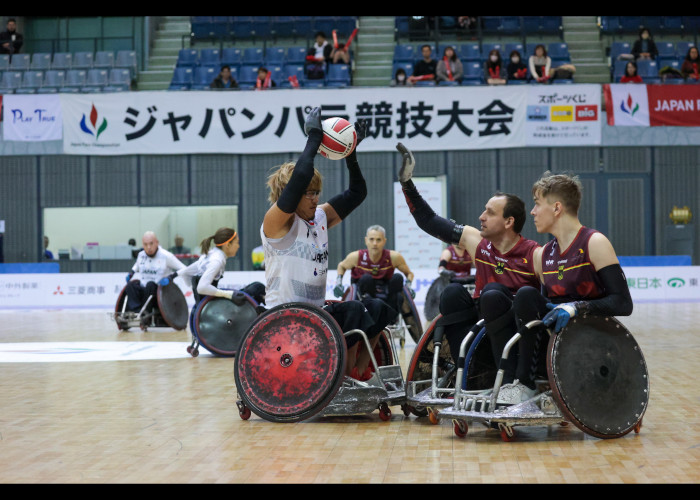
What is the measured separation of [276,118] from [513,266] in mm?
12290

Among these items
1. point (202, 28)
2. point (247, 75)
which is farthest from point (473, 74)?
point (202, 28)

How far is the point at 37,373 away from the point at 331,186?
10399mm

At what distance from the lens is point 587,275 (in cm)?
399

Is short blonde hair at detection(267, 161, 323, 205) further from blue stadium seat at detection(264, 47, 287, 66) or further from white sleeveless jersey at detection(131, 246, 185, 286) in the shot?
blue stadium seat at detection(264, 47, 287, 66)

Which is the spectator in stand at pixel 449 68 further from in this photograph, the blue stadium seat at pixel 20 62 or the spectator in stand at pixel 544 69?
the blue stadium seat at pixel 20 62

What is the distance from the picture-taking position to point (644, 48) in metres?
17.5

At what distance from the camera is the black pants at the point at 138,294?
10930 millimetres

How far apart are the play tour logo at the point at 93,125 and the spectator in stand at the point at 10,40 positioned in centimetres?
386

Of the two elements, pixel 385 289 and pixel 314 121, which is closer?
pixel 314 121

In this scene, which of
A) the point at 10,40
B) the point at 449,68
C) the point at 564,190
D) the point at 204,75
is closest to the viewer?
the point at 564,190

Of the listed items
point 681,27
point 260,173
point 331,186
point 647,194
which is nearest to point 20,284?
point 260,173

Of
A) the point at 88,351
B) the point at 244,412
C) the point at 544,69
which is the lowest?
the point at 88,351

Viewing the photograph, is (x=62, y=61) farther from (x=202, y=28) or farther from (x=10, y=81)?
(x=202, y=28)

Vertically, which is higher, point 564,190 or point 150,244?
point 564,190
